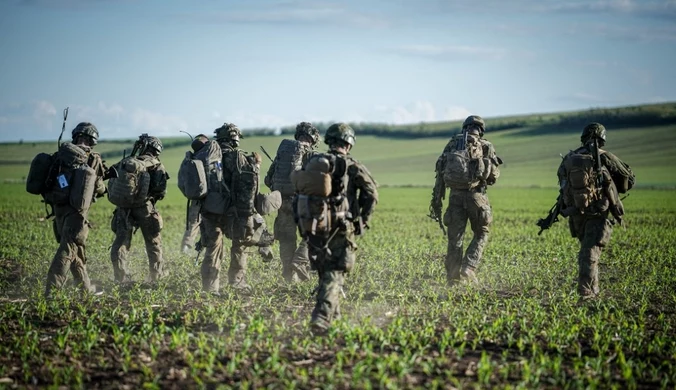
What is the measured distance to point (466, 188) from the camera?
527 inches

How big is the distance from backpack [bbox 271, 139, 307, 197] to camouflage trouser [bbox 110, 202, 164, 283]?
229cm

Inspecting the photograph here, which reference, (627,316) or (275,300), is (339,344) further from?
(627,316)

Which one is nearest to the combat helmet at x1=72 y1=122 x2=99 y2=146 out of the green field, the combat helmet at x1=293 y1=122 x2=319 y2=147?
the green field

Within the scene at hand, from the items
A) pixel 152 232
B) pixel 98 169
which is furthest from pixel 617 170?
pixel 98 169

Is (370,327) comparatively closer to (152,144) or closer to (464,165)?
(464,165)

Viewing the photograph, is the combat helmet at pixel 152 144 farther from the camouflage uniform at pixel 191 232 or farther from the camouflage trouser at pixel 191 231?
the camouflage trouser at pixel 191 231

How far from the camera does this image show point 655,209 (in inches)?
1325

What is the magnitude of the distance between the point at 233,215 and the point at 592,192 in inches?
225

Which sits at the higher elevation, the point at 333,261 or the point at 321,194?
the point at 321,194

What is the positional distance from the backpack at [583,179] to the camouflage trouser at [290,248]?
4688 mm

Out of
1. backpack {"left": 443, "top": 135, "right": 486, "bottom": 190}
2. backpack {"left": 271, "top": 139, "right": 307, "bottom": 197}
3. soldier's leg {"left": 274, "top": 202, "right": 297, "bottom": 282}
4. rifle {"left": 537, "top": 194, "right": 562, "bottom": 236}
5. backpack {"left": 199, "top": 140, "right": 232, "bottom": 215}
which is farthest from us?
soldier's leg {"left": 274, "top": 202, "right": 297, "bottom": 282}

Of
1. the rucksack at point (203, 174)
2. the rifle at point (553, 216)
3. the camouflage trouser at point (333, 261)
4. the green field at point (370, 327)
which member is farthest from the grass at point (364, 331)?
the rucksack at point (203, 174)

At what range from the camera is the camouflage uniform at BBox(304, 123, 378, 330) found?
10.1 metres

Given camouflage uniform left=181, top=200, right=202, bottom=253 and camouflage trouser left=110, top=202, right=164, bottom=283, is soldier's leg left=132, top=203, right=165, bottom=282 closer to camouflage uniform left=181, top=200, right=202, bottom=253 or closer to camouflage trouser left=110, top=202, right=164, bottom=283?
camouflage trouser left=110, top=202, right=164, bottom=283
